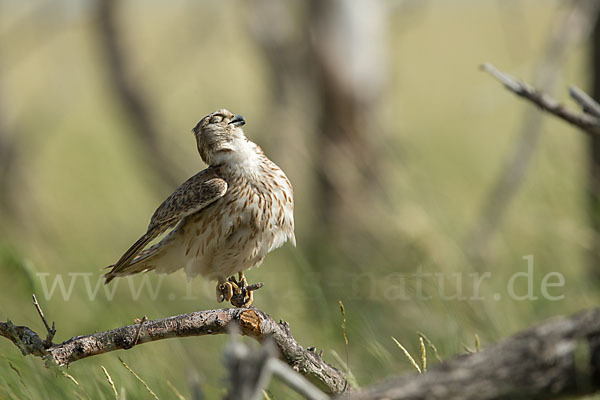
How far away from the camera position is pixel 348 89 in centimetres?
733

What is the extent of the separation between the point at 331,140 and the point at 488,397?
6.00 meters

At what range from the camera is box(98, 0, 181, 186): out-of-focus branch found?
A: 26.1ft

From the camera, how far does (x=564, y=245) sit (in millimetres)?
5621

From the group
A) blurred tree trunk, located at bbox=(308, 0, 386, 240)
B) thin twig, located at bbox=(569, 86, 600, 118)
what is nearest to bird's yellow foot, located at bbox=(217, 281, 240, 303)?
thin twig, located at bbox=(569, 86, 600, 118)

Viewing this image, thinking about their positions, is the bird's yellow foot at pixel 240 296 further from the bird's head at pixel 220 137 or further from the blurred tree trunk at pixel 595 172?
the blurred tree trunk at pixel 595 172

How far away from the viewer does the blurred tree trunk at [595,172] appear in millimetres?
4500

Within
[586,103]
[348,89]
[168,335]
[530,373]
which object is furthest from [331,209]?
[530,373]

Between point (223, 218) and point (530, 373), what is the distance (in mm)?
1489

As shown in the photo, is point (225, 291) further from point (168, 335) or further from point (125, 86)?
point (125, 86)

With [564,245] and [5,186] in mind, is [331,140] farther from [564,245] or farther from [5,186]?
[5,186]

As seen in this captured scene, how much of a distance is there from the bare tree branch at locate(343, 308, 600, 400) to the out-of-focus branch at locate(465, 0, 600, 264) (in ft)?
10.9

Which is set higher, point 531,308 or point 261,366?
point 261,366

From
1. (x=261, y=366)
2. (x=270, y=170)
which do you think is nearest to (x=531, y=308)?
(x=270, y=170)

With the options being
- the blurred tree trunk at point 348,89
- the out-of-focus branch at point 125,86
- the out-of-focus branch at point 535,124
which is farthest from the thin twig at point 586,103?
the out-of-focus branch at point 125,86
